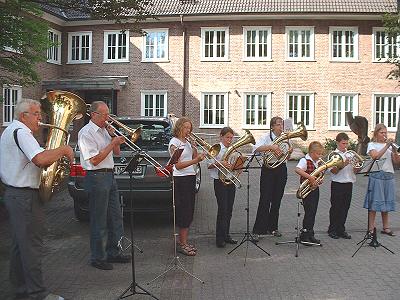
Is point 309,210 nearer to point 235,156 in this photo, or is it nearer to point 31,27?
point 235,156

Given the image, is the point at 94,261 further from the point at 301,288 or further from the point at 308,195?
the point at 308,195

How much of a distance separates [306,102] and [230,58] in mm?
4715

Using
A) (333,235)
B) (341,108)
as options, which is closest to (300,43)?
(341,108)

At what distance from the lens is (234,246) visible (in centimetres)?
736

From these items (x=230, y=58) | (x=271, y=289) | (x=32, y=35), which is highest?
(x=230, y=58)

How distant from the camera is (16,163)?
15.7 feet

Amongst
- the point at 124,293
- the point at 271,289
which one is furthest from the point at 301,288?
the point at 124,293

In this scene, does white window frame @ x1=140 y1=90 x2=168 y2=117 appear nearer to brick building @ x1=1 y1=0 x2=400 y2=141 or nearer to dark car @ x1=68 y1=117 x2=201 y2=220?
brick building @ x1=1 y1=0 x2=400 y2=141

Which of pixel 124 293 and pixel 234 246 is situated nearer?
pixel 124 293

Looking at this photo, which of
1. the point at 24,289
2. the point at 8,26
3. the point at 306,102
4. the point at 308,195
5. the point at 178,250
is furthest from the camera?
the point at 306,102

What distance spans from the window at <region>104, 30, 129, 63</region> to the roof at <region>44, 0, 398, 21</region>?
6.98 feet

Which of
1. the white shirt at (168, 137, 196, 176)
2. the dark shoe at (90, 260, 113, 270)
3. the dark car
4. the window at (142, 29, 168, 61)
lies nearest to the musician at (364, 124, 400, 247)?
the white shirt at (168, 137, 196, 176)

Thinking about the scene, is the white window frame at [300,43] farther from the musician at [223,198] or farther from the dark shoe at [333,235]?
the musician at [223,198]

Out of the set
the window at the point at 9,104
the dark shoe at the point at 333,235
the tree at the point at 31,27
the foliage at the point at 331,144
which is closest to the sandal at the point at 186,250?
the dark shoe at the point at 333,235
